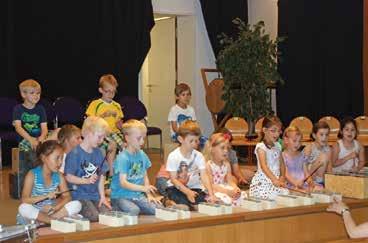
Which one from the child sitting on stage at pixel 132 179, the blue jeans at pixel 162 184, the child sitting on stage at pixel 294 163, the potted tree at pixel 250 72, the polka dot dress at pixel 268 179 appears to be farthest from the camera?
the potted tree at pixel 250 72

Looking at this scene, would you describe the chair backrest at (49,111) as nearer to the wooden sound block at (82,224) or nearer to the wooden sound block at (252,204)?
the wooden sound block at (252,204)

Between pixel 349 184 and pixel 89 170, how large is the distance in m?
2.39

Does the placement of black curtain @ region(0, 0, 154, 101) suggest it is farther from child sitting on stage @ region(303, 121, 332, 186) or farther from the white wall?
child sitting on stage @ region(303, 121, 332, 186)

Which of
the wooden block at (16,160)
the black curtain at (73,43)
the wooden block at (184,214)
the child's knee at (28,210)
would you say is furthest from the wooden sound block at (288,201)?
the black curtain at (73,43)

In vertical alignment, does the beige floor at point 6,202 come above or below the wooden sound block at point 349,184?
below

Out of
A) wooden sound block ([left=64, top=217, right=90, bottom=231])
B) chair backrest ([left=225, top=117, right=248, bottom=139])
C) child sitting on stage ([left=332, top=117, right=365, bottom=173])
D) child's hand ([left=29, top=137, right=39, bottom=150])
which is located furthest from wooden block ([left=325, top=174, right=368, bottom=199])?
chair backrest ([left=225, top=117, right=248, bottom=139])

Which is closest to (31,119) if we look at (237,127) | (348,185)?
(348,185)

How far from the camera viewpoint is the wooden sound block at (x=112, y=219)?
4617 millimetres

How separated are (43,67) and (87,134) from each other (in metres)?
4.89

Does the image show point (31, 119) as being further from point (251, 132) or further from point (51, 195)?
point (251, 132)

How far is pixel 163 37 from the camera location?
12.0 m

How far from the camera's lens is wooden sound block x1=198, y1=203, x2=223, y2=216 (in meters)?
5.11

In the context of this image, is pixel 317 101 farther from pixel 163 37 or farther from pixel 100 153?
pixel 100 153

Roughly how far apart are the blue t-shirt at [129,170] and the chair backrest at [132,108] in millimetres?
4135
